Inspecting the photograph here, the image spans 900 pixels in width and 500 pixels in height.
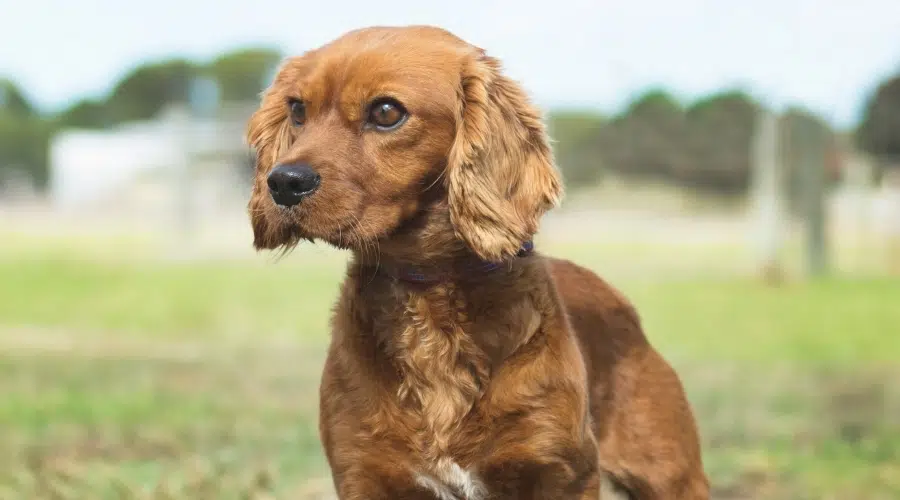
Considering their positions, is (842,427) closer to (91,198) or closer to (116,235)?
(116,235)

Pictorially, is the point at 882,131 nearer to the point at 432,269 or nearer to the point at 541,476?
the point at 432,269

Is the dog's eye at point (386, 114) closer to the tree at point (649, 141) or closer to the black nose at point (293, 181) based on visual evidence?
the black nose at point (293, 181)

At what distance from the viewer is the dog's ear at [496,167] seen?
3092mm

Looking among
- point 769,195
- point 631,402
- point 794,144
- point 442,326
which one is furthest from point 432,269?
point 794,144

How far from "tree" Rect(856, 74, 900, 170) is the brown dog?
17.6 metres

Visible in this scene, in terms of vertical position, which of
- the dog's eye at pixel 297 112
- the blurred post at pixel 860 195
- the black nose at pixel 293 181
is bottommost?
the blurred post at pixel 860 195

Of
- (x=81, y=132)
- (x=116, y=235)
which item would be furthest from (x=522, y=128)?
(x=81, y=132)

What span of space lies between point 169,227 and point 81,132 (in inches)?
544

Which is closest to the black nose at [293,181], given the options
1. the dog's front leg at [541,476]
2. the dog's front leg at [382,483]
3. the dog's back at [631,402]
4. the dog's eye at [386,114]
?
the dog's eye at [386,114]

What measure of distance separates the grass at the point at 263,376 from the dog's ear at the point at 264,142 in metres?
0.14

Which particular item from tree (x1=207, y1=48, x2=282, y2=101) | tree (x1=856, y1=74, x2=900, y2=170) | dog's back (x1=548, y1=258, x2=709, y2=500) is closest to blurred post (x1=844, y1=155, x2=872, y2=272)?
tree (x1=856, y1=74, x2=900, y2=170)

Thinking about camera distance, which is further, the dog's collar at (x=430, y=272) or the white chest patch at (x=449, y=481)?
the dog's collar at (x=430, y=272)

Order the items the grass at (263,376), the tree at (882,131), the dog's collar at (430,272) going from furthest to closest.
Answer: the tree at (882,131)
the grass at (263,376)
the dog's collar at (430,272)

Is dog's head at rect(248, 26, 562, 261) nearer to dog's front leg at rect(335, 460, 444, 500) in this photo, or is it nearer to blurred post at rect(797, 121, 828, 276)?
dog's front leg at rect(335, 460, 444, 500)
